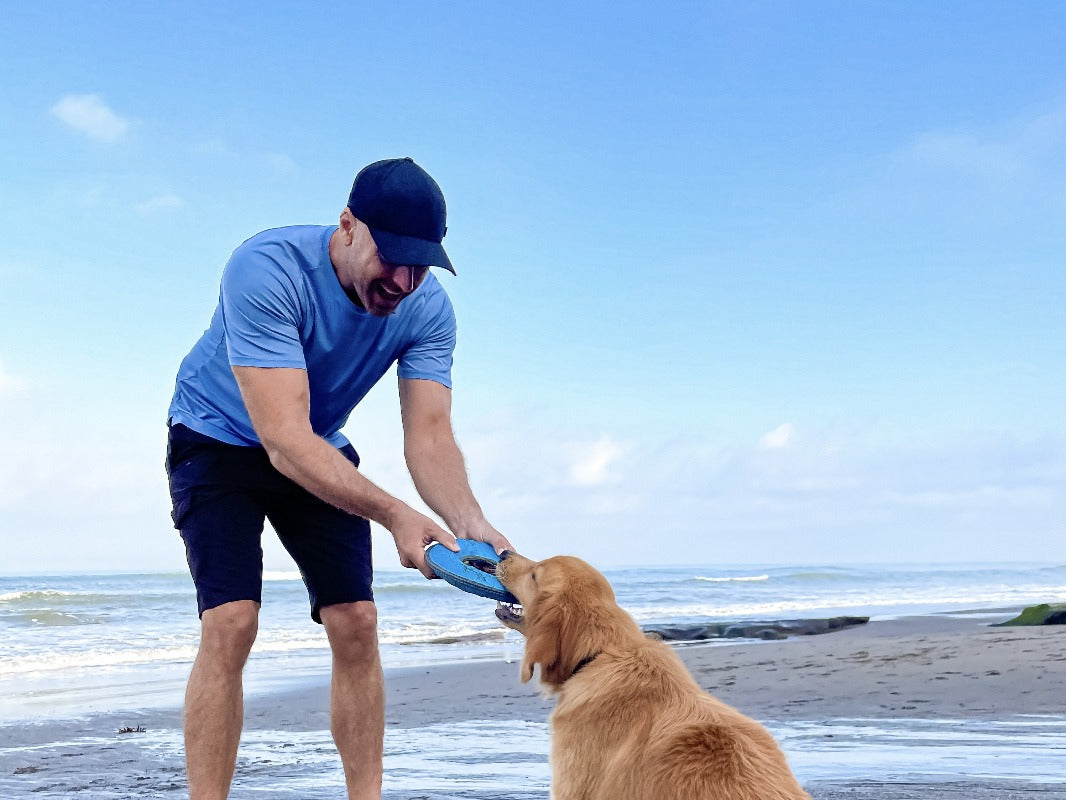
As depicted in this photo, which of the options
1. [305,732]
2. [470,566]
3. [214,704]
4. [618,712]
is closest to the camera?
[618,712]

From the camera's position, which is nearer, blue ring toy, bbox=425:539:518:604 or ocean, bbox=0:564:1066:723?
blue ring toy, bbox=425:539:518:604

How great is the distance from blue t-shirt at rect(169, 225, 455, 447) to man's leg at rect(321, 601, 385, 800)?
0.70 m

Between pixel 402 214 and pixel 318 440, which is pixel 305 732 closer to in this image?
pixel 318 440

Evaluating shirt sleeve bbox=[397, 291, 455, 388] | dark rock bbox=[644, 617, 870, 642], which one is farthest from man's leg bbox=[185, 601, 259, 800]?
dark rock bbox=[644, 617, 870, 642]

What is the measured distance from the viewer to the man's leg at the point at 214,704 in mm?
3574

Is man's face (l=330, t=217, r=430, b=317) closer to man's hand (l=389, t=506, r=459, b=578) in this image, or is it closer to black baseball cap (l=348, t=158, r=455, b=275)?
black baseball cap (l=348, t=158, r=455, b=275)

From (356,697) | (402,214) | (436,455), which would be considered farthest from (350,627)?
(402,214)

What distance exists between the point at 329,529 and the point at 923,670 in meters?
6.81

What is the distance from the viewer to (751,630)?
1484 cm

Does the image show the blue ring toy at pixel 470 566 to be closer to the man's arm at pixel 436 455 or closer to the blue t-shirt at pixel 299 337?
the man's arm at pixel 436 455

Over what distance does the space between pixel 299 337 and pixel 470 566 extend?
1.05 meters

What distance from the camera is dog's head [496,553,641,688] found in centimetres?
327

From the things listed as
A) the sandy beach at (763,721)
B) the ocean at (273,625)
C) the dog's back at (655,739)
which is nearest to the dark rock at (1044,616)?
the sandy beach at (763,721)

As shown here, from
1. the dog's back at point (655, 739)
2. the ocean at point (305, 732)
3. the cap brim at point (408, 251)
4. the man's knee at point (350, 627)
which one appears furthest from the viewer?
the ocean at point (305, 732)
